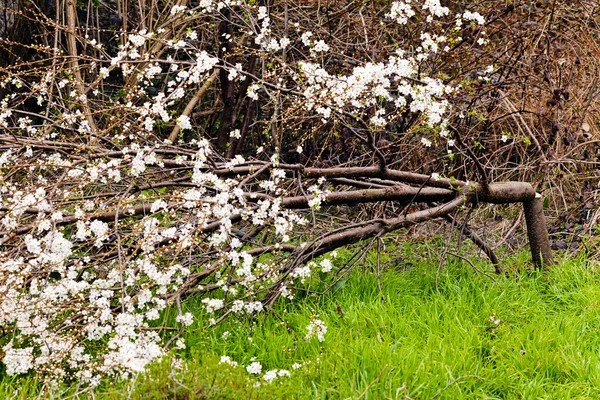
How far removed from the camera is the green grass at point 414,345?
300cm

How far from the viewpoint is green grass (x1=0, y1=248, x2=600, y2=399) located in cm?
300

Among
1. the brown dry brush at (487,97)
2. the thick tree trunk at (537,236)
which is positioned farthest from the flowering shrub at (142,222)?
the brown dry brush at (487,97)

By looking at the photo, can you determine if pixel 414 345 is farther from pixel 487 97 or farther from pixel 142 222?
pixel 487 97

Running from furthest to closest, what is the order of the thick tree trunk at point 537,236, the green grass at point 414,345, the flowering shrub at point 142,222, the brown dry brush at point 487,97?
A: the brown dry brush at point 487,97 < the thick tree trunk at point 537,236 < the flowering shrub at point 142,222 < the green grass at point 414,345

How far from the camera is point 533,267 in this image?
4641 millimetres

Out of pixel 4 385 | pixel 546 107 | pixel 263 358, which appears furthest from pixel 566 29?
pixel 4 385

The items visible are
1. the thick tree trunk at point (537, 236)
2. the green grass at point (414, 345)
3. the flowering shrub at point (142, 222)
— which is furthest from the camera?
the thick tree trunk at point (537, 236)

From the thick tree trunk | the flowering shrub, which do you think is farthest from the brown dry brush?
the flowering shrub

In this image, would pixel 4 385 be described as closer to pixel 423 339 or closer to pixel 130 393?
pixel 130 393

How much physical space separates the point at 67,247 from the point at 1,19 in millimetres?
5337

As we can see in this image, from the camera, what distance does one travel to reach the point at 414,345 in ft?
11.4

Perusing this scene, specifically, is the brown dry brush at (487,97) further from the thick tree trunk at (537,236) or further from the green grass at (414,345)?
the green grass at (414,345)

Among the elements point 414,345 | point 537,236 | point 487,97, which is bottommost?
point 414,345

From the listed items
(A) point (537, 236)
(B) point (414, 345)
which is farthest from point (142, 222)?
(A) point (537, 236)
